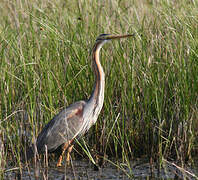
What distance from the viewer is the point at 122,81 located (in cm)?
504

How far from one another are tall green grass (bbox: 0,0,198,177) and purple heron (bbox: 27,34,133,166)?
148mm

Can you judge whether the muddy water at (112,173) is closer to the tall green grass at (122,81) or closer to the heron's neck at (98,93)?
the tall green grass at (122,81)

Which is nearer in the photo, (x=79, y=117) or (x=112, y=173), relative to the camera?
(x=112, y=173)

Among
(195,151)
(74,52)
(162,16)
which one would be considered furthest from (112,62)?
(195,151)

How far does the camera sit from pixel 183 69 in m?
4.73

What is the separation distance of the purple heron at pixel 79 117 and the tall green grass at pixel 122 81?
0.15 m

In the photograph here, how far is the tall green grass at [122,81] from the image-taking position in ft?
15.6

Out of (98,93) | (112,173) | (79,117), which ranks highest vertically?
(98,93)

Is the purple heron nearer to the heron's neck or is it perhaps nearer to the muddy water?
the heron's neck

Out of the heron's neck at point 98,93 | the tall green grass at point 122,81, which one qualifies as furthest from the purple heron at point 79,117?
the tall green grass at point 122,81

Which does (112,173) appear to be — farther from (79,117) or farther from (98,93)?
(98,93)

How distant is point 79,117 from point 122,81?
611 mm

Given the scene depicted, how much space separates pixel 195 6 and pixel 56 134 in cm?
206

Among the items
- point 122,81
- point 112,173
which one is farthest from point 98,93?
point 112,173
